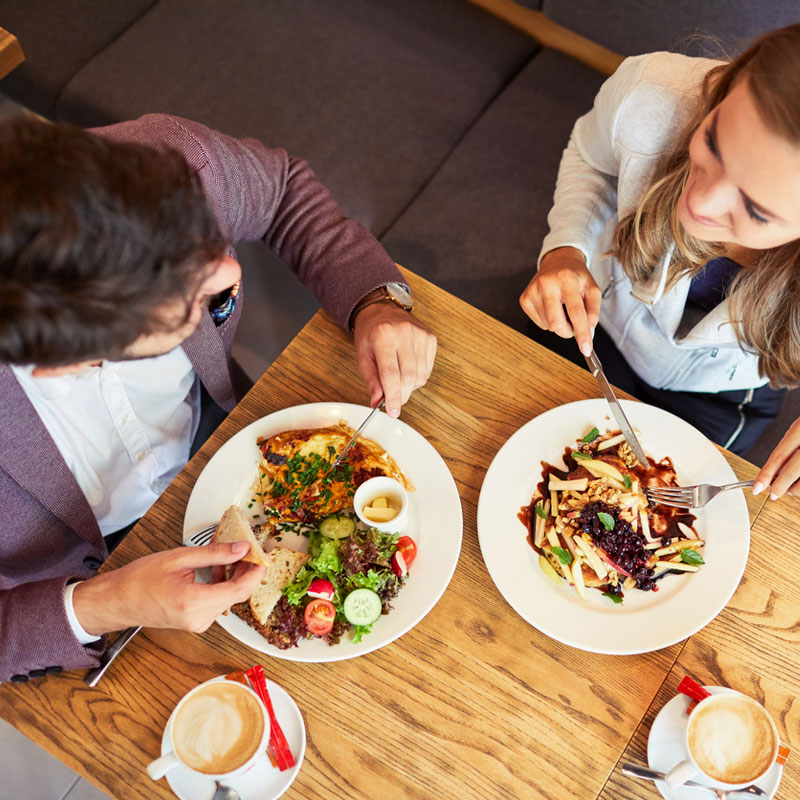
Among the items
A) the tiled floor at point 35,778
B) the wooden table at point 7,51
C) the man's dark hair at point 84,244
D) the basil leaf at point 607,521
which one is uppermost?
the man's dark hair at point 84,244

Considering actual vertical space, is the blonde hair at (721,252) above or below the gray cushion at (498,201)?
above

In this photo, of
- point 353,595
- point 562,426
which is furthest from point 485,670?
point 562,426

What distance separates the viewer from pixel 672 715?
1.16m

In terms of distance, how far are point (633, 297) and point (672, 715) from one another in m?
0.92

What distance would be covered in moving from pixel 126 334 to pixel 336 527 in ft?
1.78

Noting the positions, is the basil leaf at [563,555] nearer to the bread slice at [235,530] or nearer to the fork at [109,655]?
the bread slice at [235,530]

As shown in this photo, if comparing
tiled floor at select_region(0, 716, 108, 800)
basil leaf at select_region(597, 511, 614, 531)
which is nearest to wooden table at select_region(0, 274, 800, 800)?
basil leaf at select_region(597, 511, 614, 531)

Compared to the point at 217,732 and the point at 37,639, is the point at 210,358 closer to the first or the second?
the point at 37,639

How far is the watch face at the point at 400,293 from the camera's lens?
1473mm

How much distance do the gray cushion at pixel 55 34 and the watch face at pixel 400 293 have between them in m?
1.65

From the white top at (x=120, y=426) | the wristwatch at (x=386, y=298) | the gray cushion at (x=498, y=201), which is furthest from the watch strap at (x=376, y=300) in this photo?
the gray cushion at (x=498, y=201)

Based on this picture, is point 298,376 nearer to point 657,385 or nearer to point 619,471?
point 619,471

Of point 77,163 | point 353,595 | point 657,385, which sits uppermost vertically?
point 77,163

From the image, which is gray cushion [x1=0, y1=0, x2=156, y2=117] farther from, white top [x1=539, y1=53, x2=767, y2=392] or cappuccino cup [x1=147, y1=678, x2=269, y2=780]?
cappuccino cup [x1=147, y1=678, x2=269, y2=780]
